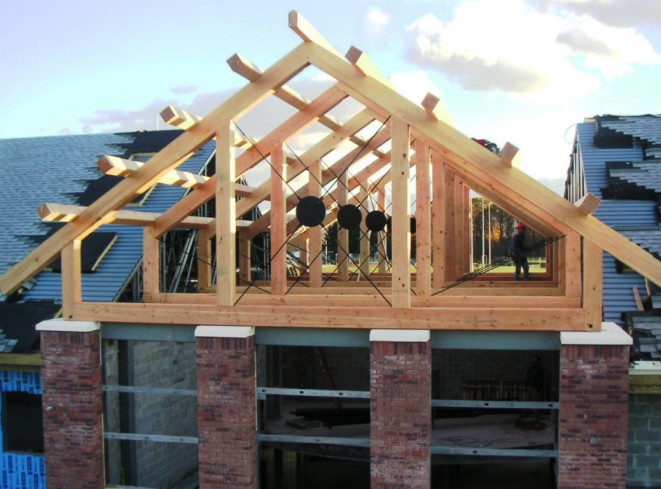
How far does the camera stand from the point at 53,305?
40.7ft

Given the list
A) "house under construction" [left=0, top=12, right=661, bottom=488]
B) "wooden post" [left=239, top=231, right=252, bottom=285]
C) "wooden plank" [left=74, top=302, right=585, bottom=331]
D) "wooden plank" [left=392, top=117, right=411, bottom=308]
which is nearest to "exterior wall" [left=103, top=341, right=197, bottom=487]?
"house under construction" [left=0, top=12, right=661, bottom=488]

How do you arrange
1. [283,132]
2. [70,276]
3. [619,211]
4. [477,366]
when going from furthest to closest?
[477,366] < [619,211] < [283,132] < [70,276]

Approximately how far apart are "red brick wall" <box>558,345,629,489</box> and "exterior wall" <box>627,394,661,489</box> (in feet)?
3.96

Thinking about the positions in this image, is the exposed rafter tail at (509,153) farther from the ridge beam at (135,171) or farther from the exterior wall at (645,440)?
the ridge beam at (135,171)

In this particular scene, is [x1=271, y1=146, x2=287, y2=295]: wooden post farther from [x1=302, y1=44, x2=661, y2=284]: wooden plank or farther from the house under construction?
[x1=302, y1=44, x2=661, y2=284]: wooden plank

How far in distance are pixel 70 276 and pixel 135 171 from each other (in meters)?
1.99

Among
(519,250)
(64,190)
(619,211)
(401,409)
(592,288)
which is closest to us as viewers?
(592,288)

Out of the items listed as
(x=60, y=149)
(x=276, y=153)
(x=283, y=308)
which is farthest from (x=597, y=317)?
(x=60, y=149)

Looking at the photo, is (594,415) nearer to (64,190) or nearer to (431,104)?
(431,104)

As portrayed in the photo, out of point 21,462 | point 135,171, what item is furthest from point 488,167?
point 21,462

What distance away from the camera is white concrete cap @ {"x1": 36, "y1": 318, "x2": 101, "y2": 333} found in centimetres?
1086

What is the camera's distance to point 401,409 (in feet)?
31.0

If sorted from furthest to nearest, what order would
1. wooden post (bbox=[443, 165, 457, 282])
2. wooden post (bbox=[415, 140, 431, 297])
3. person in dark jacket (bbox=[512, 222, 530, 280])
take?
person in dark jacket (bbox=[512, 222, 530, 280]) → wooden post (bbox=[443, 165, 457, 282]) → wooden post (bbox=[415, 140, 431, 297])

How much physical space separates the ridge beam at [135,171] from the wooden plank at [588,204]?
6.03 m
